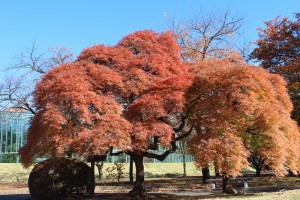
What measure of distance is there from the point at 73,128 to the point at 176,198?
230 inches

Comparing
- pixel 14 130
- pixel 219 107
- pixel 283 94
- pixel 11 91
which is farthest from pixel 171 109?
pixel 14 130

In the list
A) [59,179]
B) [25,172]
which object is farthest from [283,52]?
[25,172]

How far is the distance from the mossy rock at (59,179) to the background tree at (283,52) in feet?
43.5

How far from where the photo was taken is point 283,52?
21.9 m

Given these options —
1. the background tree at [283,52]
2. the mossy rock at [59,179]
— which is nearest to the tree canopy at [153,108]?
the mossy rock at [59,179]

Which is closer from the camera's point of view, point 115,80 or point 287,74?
point 115,80

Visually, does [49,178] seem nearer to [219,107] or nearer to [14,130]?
[219,107]

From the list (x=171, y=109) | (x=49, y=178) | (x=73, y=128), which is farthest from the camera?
(x=49, y=178)

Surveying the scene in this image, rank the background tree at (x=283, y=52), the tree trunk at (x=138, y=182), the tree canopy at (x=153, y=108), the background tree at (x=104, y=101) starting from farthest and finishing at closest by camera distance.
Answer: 1. the background tree at (x=283, y=52)
2. the tree trunk at (x=138, y=182)
3. the tree canopy at (x=153, y=108)
4. the background tree at (x=104, y=101)

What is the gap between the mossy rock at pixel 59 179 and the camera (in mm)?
13773

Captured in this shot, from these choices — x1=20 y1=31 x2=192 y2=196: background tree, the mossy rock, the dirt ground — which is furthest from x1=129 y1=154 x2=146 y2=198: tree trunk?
the mossy rock

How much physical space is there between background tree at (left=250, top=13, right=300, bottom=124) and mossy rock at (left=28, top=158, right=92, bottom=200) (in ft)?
43.5

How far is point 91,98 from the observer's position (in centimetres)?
1171

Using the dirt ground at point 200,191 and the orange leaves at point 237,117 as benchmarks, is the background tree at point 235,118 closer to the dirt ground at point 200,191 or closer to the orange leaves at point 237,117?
the orange leaves at point 237,117
